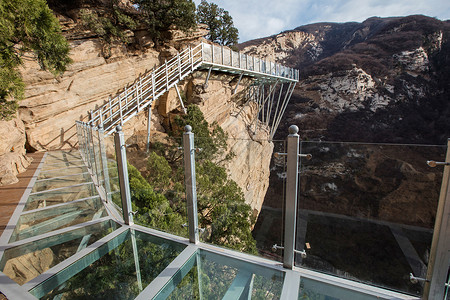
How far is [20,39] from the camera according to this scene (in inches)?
189

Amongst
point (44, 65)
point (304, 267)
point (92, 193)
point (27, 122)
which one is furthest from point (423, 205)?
point (27, 122)

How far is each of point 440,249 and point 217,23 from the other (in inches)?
851

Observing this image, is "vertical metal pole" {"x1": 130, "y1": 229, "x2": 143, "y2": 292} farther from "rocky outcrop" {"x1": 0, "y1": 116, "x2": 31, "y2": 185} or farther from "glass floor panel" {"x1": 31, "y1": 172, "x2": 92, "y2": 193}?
"rocky outcrop" {"x1": 0, "y1": 116, "x2": 31, "y2": 185}

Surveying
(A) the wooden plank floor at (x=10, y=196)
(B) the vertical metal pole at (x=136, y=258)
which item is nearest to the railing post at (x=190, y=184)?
(B) the vertical metal pole at (x=136, y=258)

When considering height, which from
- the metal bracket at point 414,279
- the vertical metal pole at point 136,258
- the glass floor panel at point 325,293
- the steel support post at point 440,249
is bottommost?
the vertical metal pole at point 136,258

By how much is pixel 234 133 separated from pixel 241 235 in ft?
40.6

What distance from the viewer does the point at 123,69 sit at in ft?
37.5

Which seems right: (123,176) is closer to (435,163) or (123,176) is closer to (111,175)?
(111,175)

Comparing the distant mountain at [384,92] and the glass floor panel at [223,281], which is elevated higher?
the distant mountain at [384,92]

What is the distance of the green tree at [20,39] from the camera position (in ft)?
14.0

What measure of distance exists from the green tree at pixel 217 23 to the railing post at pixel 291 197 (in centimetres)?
1998

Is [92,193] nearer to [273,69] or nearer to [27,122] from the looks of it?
[27,122]

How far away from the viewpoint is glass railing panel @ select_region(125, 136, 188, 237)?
2588 millimetres

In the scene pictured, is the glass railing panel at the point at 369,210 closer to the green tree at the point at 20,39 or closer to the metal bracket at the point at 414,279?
the metal bracket at the point at 414,279
